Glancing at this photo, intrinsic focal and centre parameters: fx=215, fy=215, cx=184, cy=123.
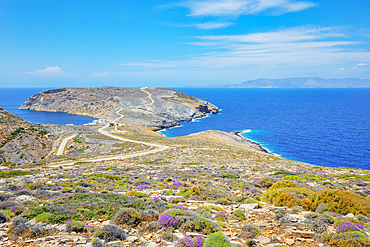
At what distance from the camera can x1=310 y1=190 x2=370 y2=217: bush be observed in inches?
396

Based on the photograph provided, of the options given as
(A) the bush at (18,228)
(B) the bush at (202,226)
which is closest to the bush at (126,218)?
(B) the bush at (202,226)

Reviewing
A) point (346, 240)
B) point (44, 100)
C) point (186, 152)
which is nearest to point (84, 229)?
point (346, 240)

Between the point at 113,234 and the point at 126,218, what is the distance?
4.07ft

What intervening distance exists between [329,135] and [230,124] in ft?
152


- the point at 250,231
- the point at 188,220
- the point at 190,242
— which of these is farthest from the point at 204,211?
the point at 190,242

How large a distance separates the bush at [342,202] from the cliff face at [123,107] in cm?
10316

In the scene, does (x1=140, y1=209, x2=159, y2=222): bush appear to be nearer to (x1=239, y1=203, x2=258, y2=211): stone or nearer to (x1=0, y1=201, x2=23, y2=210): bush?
(x1=239, y1=203, x2=258, y2=211): stone

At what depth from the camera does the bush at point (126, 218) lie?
8.73m

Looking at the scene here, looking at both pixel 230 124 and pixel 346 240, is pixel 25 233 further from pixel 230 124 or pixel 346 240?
pixel 230 124

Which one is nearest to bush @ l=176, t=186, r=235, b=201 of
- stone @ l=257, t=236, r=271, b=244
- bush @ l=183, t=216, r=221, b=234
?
bush @ l=183, t=216, r=221, b=234

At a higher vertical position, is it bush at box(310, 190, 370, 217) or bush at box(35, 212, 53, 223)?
bush at box(35, 212, 53, 223)

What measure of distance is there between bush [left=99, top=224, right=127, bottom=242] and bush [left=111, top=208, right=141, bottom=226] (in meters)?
0.89

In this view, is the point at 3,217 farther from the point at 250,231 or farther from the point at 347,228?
the point at 347,228

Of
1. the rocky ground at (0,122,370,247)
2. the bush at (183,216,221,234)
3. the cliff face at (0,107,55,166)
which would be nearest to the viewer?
the rocky ground at (0,122,370,247)
